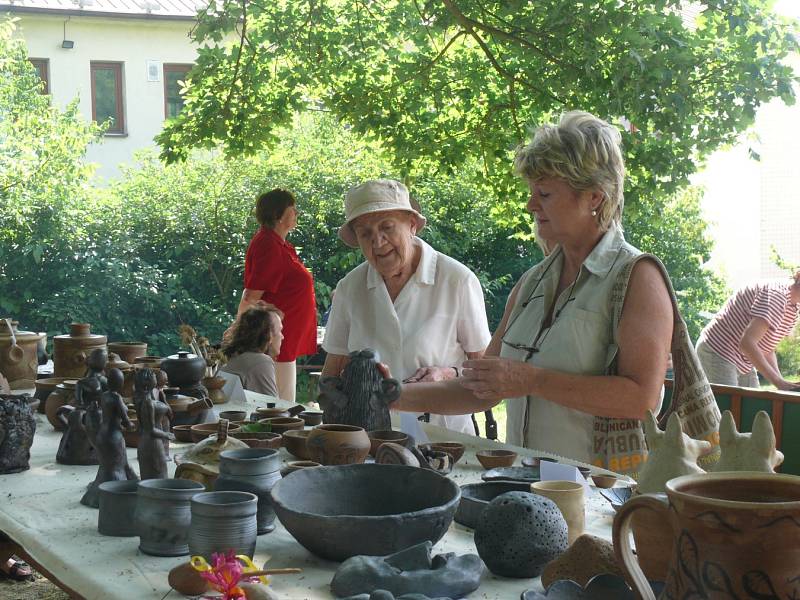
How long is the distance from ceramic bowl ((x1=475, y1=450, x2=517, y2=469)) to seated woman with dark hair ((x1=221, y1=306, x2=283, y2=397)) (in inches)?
80.8

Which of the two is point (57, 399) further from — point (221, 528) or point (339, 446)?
point (221, 528)

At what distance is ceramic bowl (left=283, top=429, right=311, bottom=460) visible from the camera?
2.75m

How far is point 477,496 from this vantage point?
2.07m

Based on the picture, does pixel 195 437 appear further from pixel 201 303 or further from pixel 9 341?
pixel 201 303

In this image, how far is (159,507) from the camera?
189 centimetres

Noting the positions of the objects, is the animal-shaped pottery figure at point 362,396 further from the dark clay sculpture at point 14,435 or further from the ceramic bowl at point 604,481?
the dark clay sculpture at point 14,435

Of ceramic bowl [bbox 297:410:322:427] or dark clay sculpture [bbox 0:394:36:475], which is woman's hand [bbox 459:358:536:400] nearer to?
ceramic bowl [bbox 297:410:322:427]

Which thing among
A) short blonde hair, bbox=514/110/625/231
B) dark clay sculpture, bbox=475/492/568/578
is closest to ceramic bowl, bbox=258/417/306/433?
short blonde hair, bbox=514/110/625/231

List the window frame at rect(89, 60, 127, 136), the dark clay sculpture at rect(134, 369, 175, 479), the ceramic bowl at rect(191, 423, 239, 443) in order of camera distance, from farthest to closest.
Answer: the window frame at rect(89, 60, 127, 136) < the ceramic bowl at rect(191, 423, 239, 443) < the dark clay sculpture at rect(134, 369, 175, 479)

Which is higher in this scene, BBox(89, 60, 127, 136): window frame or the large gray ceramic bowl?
BBox(89, 60, 127, 136): window frame

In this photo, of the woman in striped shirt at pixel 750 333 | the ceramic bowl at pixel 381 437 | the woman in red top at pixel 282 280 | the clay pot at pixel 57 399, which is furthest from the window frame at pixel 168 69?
the ceramic bowl at pixel 381 437

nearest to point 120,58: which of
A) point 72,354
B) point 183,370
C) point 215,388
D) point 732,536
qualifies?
point 72,354

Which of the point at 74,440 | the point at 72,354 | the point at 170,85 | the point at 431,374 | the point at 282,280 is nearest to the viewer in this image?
the point at 74,440

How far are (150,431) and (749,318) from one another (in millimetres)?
4424
